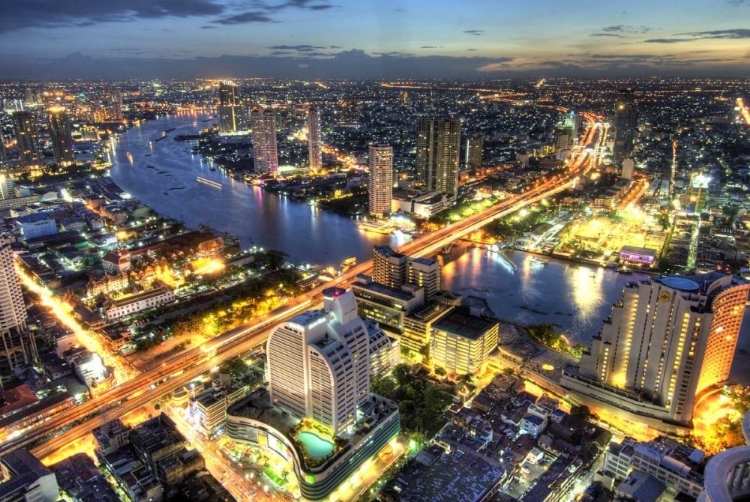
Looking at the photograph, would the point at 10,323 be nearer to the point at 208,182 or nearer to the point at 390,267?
the point at 390,267

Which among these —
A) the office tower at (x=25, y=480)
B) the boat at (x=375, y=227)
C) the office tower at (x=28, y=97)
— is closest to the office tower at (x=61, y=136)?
the boat at (x=375, y=227)

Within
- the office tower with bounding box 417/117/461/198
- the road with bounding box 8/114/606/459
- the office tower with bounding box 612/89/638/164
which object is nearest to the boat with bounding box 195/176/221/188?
the office tower with bounding box 417/117/461/198

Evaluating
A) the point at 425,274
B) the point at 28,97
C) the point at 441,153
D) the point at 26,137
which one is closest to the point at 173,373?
the point at 425,274

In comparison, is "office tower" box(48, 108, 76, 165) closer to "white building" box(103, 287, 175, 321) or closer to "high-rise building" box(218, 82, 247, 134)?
"high-rise building" box(218, 82, 247, 134)

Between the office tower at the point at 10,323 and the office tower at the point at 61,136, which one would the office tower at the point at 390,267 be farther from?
the office tower at the point at 61,136

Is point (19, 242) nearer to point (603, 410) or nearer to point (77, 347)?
point (77, 347)

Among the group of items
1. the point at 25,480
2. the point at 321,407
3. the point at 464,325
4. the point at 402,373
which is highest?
the point at 321,407

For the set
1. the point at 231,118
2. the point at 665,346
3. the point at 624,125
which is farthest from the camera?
the point at 231,118
